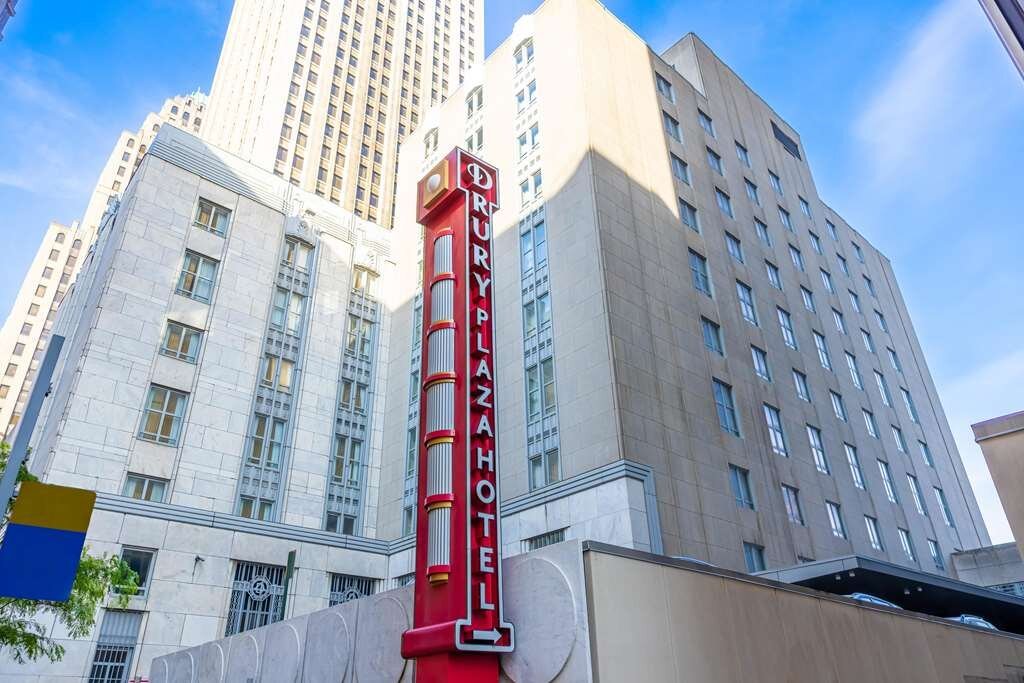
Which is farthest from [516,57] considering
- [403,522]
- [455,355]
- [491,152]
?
[455,355]

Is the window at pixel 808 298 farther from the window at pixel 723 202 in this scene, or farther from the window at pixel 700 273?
the window at pixel 700 273

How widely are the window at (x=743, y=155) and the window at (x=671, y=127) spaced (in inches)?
298

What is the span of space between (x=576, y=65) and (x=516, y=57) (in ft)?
22.9

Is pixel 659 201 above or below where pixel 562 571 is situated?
above

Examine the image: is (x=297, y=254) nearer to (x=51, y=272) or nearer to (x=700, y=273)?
(x=700, y=273)

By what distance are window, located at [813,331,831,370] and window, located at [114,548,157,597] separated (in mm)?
39851

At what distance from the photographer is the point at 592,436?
2956 cm

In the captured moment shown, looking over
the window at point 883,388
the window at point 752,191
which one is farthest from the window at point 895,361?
the window at point 752,191

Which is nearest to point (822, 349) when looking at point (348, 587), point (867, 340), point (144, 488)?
point (867, 340)

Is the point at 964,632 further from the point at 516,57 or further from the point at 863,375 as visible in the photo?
the point at 516,57

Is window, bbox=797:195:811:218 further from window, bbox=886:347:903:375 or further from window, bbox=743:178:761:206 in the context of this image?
window, bbox=886:347:903:375

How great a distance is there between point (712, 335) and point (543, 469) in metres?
12.5

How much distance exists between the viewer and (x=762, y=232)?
4775cm

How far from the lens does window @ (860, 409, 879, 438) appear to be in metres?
47.9
